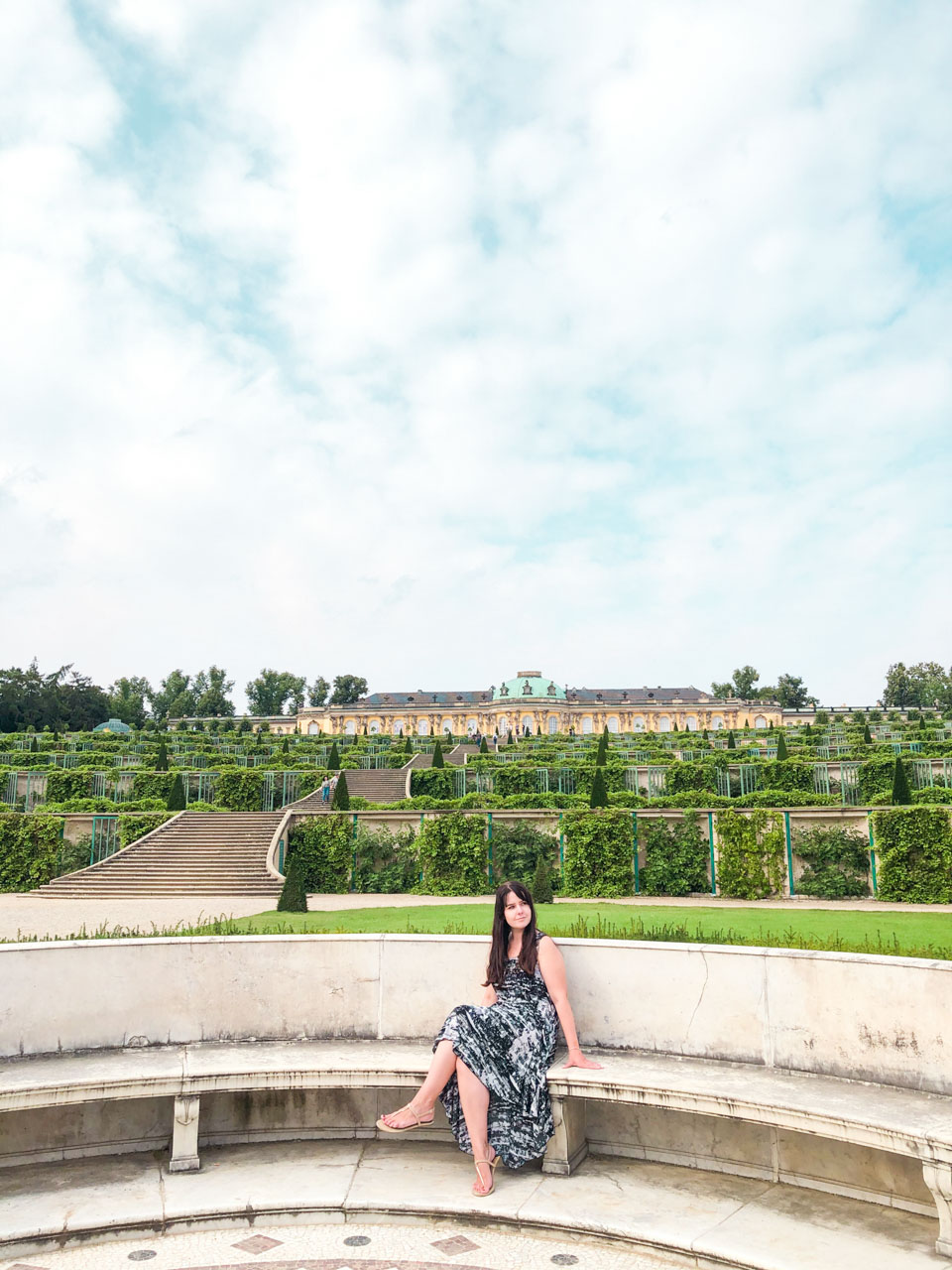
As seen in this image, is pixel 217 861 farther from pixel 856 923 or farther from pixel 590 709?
pixel 590 709

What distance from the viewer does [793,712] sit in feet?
406

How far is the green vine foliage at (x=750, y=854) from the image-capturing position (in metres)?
19.2

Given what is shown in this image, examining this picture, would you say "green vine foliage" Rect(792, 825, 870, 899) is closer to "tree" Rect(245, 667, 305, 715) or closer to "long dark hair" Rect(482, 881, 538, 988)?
"long dark hair" Rect(482, 881, 538, 988)

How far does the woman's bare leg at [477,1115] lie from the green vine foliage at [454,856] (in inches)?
610

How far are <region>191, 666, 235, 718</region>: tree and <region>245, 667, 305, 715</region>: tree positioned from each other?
11.3 metres

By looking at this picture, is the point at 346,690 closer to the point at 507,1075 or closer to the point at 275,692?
the point at 275,692

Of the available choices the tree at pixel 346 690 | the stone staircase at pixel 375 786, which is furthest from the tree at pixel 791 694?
the stone staircase at pixel 375 786

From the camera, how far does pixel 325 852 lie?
2234cm

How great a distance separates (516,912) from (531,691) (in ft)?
400

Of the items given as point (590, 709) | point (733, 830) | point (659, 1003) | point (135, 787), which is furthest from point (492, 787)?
point (590, 709)

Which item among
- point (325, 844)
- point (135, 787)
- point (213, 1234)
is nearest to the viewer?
point (213, 1234)

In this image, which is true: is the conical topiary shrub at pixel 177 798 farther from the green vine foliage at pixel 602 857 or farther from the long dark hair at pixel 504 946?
the long dark hair at pixel 504 946

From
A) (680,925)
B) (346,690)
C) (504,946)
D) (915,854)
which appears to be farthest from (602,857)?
(346,690)

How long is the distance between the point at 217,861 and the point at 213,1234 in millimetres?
19302
